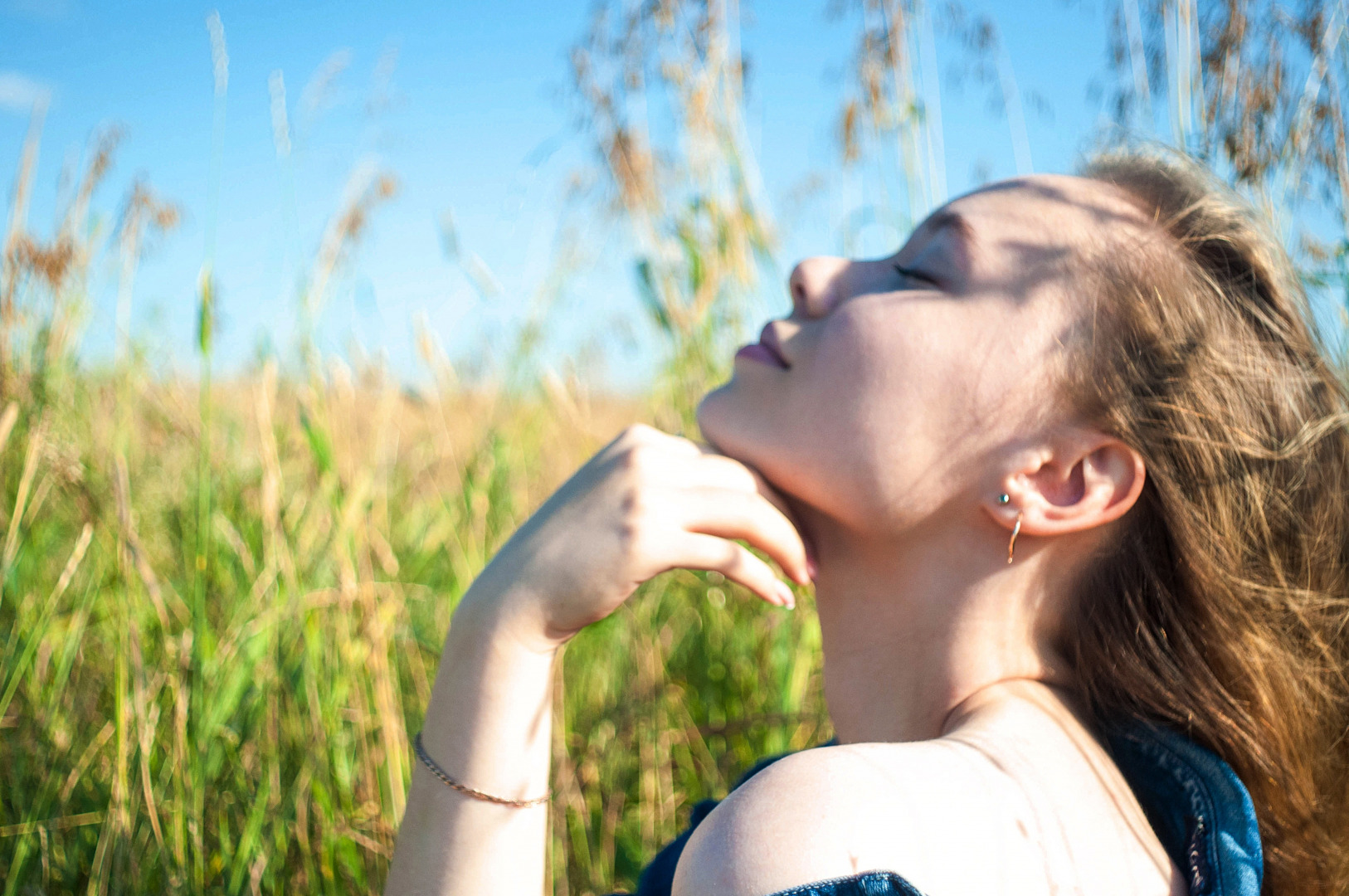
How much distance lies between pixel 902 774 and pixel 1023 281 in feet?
2.02

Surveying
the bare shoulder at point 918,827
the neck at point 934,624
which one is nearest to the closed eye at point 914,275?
the neck at point 934,624

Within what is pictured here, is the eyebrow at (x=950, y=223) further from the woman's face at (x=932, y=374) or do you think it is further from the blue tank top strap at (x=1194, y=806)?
the blue tank top strap at (x=1194, y=806)

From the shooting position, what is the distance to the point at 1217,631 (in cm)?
104

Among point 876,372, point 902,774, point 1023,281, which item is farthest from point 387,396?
point 902,774

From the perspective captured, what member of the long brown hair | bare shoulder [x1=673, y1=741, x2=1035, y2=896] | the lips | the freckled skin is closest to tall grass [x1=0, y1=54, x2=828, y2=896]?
the freckled skin

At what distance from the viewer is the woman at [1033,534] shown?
0.92m

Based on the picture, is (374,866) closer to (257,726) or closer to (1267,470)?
(257,726)

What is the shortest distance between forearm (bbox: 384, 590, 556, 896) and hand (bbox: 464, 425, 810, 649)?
37 mm

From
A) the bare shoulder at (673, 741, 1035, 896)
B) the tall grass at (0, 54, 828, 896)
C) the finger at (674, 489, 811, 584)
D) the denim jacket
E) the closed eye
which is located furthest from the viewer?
the tall grass at (0, 54, 828, 896)

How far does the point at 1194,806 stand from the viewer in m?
0.91

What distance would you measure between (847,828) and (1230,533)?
69 cm

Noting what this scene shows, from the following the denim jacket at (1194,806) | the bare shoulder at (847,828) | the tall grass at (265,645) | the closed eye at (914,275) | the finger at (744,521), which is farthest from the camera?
the tall grass at (265,645)

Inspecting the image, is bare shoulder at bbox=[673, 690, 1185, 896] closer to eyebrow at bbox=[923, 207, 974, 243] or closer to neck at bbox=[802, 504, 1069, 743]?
neck at bbox=[802, 504, 1069, 743]

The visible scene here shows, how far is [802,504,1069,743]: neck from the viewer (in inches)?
38.3
